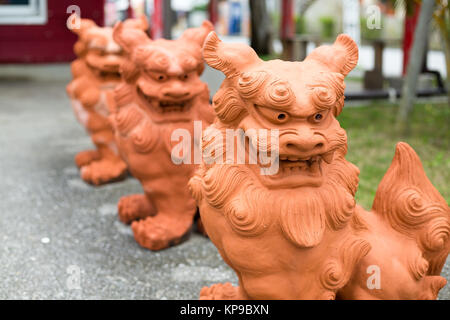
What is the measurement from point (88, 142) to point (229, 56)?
3.74 m

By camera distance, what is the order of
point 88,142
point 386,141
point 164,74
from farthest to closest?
point 88,142 → point 386,141 → point 164,74

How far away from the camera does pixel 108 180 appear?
12.7 ft

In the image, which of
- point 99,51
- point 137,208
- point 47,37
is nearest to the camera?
point 137,208

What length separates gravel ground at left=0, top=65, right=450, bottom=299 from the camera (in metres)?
2.40

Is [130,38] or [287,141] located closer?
[287,141]

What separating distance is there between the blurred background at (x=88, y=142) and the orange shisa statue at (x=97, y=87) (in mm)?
138

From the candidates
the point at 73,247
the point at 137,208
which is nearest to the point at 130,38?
the point at 137,208

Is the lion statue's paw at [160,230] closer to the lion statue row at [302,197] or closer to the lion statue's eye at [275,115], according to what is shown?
the lion statue row at [302,197]

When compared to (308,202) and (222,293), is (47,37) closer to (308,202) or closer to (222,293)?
(222,293)

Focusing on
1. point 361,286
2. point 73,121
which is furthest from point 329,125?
point 73,121

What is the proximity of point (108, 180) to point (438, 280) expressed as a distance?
2.58 m

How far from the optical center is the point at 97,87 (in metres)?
3.71

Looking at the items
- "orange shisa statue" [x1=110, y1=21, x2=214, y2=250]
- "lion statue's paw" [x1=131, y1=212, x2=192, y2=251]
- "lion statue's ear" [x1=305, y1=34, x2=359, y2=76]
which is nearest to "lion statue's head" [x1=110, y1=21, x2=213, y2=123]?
"orange shisa statue" [x1=110, y1=21, x2=214, y2=250]

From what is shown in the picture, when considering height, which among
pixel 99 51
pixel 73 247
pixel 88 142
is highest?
pixel 99 51
